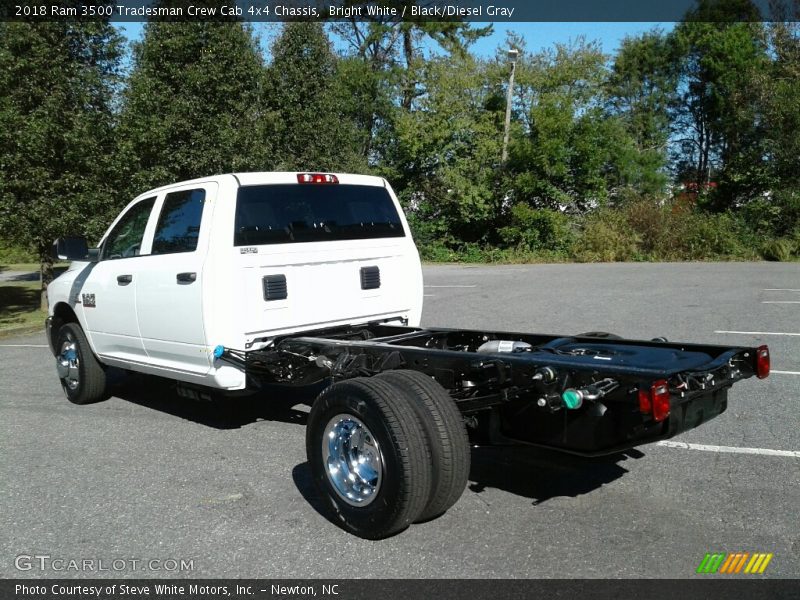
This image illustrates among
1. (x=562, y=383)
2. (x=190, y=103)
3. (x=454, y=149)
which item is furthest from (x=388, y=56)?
(x=562, y=383)

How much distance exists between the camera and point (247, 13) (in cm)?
1770

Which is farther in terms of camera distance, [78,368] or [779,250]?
[779,250]

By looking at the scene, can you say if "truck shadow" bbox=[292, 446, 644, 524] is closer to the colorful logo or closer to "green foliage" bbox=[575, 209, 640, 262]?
the colorful logo

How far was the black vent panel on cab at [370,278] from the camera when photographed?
20.0 feet

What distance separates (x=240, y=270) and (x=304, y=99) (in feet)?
69.0

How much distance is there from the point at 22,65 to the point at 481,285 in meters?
11.0

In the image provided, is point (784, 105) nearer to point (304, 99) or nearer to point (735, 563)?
point (304, 99)

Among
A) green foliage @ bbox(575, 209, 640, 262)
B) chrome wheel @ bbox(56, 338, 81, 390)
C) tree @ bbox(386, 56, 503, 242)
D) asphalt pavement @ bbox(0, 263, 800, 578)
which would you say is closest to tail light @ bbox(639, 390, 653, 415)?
asphalt pavement @ bbox(0, 263, 800, 578)

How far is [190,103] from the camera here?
49.8 feet

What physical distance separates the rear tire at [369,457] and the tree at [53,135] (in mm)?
10471

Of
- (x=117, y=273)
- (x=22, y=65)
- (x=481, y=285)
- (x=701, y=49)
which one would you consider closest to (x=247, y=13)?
(x=22, y=65)

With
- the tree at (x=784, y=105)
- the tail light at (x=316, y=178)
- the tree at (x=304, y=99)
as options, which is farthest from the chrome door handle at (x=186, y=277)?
the tree at (x=784, y=105)

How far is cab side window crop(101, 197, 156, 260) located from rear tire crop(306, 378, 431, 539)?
3.07m

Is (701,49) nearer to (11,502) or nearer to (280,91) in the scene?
(280,91)
